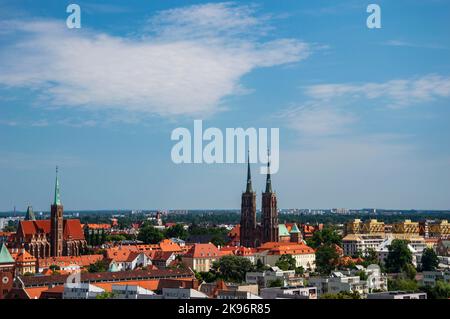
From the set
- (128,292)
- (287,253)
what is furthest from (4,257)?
(287,253)

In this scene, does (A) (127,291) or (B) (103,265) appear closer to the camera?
(A) (127,291)

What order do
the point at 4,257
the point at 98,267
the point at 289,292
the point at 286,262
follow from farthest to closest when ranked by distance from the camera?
the point at 286,262, the point at 98,267, the point at 4,257, the point at 289,292

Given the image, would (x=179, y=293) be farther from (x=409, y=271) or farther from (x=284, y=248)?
(x=284, y=248)

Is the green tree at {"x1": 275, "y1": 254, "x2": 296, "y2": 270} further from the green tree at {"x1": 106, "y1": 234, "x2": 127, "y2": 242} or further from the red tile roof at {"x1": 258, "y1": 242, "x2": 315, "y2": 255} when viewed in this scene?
the green tree at {"x1": 106, "y1": 234, "x2": 127, "y2": 242}

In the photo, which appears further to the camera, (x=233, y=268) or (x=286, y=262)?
(x=286, y=262)

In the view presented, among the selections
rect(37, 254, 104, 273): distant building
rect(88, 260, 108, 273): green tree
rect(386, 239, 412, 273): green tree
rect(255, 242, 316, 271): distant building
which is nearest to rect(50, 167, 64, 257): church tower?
rect(37, 254, 104, 273): distant building
